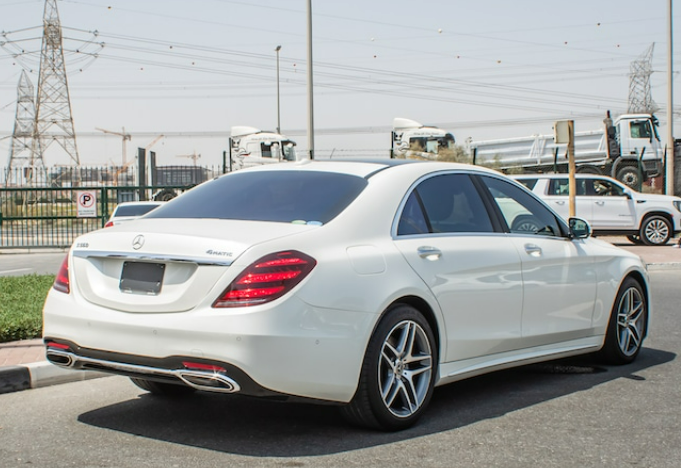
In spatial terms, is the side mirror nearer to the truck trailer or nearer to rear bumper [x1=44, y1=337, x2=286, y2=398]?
rear bumper [x1=44, y1=337, x2=286, y2=398]

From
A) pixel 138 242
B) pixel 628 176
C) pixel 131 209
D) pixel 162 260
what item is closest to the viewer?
pixel 162 260

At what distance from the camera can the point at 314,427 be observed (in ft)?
16.5

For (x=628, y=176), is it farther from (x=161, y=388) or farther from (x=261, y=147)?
(x=161, y=388)

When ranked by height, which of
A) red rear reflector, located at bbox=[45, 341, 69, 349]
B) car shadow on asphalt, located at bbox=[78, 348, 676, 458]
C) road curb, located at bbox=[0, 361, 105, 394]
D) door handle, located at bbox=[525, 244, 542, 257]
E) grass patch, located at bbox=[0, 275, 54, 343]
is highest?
door handle, located at bbox=[525, 244, 542, 257]

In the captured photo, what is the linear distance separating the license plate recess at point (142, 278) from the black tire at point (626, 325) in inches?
148

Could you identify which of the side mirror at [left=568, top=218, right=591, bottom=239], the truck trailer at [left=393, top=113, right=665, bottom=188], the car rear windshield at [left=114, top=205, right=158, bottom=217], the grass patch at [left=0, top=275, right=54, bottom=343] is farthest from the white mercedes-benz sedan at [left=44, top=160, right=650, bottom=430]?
the truck trailer at [left=393, top=113, right=665, bottom=188]

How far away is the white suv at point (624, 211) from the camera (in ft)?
73.2

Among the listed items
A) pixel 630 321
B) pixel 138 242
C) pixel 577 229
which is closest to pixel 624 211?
pixel 630 321

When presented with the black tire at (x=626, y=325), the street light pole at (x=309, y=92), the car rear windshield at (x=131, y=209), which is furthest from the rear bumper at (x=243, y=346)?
the street light pole at (x=309, y=92)

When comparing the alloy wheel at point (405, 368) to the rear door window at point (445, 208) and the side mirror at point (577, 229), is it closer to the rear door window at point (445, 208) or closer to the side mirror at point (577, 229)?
the rear door window at point (445, 208)

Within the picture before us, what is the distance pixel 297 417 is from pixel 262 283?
1.24 m

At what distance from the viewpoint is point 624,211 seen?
22.3 metres

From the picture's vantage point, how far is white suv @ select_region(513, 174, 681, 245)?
22297mm

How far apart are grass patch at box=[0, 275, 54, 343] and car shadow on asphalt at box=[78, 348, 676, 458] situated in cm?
235
